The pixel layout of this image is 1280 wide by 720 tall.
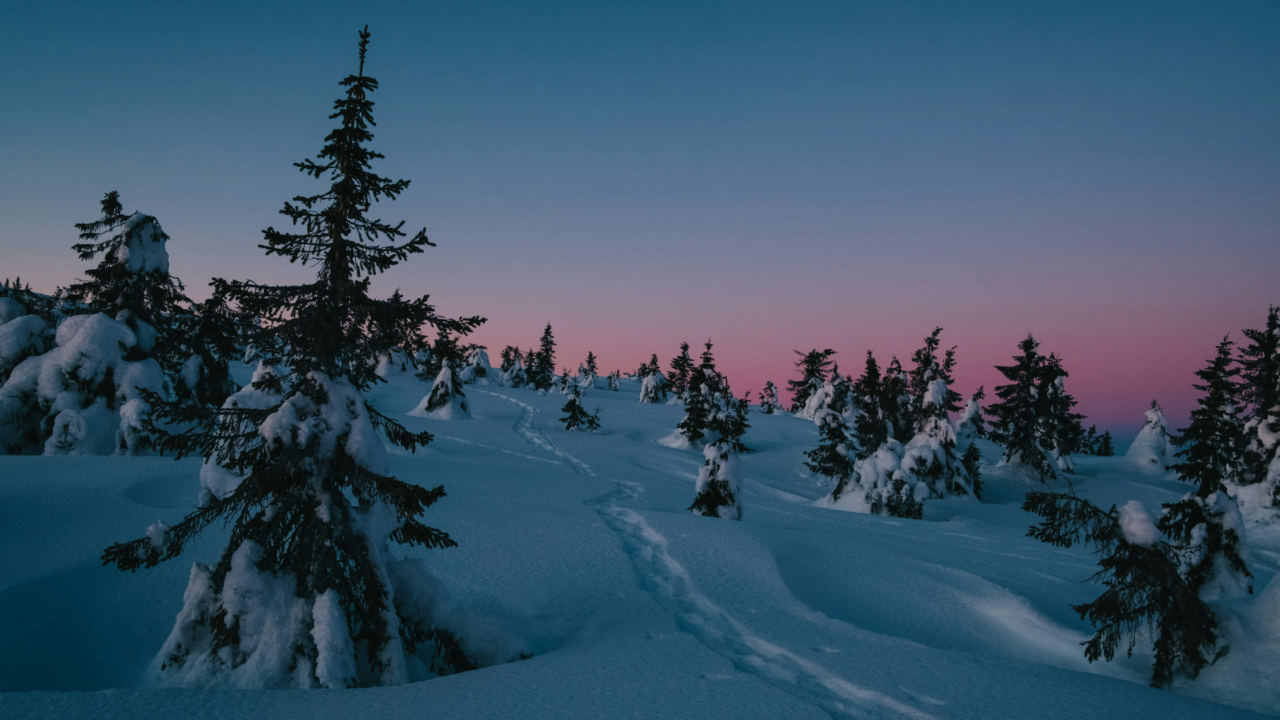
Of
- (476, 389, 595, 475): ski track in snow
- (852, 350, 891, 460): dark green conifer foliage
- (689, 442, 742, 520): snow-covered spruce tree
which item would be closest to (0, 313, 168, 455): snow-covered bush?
(476, 389, 595, 475): ski track in snow

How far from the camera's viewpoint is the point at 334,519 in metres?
5.47

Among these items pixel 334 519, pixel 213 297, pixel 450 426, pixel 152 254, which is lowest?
pixel 450 426

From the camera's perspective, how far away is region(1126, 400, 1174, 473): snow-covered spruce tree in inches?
1476

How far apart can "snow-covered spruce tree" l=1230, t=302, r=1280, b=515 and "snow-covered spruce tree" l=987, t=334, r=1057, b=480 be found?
752 cm

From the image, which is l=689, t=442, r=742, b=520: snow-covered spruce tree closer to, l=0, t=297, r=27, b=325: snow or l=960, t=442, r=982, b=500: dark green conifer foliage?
l=960, t=442, r=982, b=500: dark green conifer foliage

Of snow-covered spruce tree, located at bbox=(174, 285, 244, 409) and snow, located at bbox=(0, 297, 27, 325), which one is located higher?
snow, located at bbox=(0, 297, 27, 325)

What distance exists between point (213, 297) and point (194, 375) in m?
15.1

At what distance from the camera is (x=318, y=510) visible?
213 inches

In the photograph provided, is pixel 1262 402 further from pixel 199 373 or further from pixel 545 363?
pixel 545 363

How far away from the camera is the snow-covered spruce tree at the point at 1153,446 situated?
37500 millimetres

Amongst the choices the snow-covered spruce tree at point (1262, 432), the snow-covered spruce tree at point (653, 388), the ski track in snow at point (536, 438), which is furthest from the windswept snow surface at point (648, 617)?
the snow-covered spruce tree at point (653, 388)

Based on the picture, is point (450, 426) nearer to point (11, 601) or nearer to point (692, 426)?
point (692, 426)

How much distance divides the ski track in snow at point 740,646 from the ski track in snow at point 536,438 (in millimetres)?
11665

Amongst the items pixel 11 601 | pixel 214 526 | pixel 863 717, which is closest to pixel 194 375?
pixel 214 526
